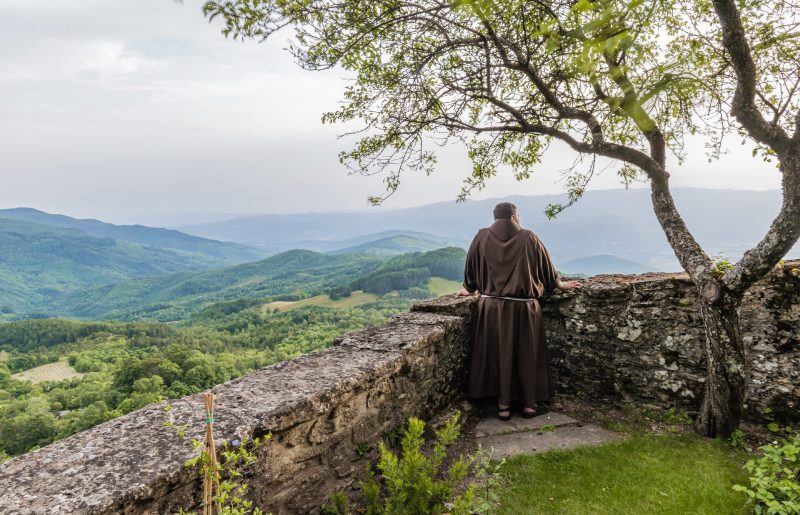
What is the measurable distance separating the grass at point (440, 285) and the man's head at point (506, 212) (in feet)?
378

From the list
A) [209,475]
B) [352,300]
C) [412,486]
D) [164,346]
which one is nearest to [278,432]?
[209,475]

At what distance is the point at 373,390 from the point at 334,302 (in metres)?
117

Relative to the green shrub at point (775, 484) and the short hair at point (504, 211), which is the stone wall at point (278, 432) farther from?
the green shrub at point (775, 484)

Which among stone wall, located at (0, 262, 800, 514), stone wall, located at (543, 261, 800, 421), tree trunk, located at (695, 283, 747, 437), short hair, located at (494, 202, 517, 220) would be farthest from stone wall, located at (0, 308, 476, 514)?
tree trunk, located at (695, 283, 747, 437)

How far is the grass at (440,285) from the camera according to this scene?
400 ft

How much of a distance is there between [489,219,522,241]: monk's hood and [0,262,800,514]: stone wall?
86 centimetres

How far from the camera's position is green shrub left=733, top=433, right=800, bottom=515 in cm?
286

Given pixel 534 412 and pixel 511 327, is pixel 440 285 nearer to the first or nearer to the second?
pixel 534 412

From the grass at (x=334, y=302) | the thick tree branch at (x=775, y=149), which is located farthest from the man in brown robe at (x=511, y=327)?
the grass at (x=334, y=302)

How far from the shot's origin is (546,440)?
4.32 metres

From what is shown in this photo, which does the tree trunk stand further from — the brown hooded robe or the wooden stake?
the wooden stake

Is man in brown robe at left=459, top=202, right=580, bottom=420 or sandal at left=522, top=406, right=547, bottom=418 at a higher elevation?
man in brown robe at left=459, top=202, right=580, bottom=420

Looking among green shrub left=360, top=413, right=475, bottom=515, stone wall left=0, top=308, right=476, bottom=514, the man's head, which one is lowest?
green shrub left=360, top=413, right=475, bottom=515

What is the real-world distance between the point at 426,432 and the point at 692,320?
9.49 feet
